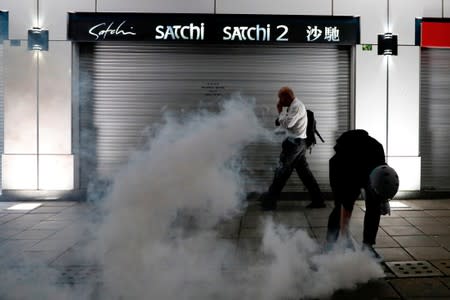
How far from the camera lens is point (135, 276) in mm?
4133

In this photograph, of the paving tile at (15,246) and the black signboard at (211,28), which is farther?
the black signboard at (211,28)

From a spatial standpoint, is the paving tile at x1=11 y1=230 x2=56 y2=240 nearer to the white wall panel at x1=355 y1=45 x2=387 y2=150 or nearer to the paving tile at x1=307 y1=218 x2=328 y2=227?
the paving tile at x1=307 y1=218 x2=328 y2=227

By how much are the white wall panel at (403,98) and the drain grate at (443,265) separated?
156 inches

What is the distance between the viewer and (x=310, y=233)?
6.42 metres

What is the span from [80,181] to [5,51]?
2767 mm

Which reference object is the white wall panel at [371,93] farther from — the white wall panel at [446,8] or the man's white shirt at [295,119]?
the man's white shirt at [295,119]

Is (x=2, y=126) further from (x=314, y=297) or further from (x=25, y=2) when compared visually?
(x=314, y=297)

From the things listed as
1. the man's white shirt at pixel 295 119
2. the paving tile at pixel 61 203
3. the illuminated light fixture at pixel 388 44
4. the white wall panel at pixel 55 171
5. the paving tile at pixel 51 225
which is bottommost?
A: the paving tile at pixel 51 225

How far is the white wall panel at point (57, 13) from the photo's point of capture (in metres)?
8.78

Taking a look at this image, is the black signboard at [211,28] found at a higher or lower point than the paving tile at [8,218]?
higher

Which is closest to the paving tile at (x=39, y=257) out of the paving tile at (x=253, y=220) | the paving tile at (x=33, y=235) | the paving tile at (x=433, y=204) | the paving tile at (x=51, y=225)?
the paving tile at (x=33, y=235)

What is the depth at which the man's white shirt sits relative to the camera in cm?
746

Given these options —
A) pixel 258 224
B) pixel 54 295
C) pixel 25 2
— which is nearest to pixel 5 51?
pixel 25 2

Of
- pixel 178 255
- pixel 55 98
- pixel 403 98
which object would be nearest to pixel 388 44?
pixel 403 98
